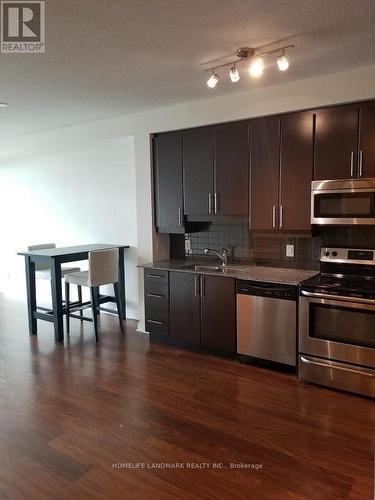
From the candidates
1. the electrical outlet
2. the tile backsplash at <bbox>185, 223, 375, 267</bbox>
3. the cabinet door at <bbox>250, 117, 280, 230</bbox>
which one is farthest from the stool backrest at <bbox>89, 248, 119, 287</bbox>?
the electrical outlet

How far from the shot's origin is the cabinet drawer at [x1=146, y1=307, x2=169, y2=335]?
4.11 metres

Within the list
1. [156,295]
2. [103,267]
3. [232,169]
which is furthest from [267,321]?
[103,267]

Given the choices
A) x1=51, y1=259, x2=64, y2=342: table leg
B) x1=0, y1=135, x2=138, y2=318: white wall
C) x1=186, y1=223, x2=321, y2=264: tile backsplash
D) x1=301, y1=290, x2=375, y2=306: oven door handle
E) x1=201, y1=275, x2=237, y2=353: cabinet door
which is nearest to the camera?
x1=301, y1=290, x2=375, y2=306: oven door handle

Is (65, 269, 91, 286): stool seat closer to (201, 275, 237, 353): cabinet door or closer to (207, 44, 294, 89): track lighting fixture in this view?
(201, 275, 237, 353): cabinet door

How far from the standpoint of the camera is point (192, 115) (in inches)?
156

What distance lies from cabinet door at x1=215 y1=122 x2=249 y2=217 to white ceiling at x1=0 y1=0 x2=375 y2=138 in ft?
1.26

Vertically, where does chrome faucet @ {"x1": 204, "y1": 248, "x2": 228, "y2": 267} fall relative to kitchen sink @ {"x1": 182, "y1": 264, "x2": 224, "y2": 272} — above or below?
above

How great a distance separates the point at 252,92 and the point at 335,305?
6.60 ft

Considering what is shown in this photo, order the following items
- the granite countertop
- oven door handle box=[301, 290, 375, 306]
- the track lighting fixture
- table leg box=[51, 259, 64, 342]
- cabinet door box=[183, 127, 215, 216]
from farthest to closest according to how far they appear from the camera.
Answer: table leg box=[51, 259, 64, 342] → cabinet door box=[183, 127, 215, 216] → the granite countertop → oven door handle box=[301, 290, 375, 306] → the track lighting fixture

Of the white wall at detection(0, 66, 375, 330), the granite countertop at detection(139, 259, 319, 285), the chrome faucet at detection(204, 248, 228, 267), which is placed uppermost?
the white wall at detection(0, 66, 375, 330)

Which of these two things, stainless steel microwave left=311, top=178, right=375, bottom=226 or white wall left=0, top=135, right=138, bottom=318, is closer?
stainless steel microwave left=311, top=178, right=375, bottom=226

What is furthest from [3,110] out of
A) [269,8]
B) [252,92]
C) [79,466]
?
[79,466]

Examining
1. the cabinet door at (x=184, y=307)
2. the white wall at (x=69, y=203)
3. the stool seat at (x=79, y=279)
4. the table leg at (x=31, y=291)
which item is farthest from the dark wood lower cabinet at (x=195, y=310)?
the table leg at (x=31, y=291)

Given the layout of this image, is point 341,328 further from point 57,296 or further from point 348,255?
point 57,296
